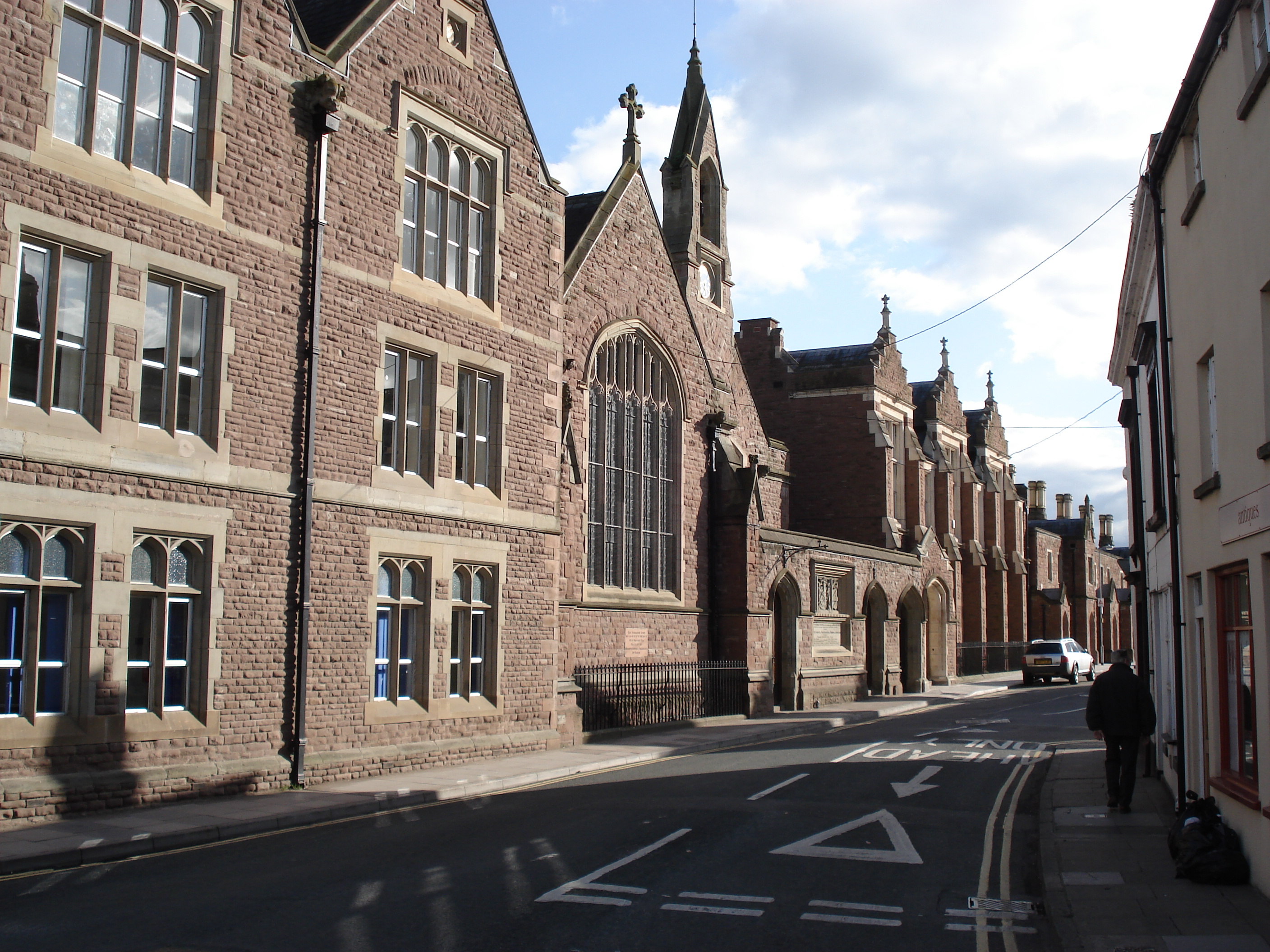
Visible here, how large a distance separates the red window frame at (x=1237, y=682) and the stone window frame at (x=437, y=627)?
9998 millimetres

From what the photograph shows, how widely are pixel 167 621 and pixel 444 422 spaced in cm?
531

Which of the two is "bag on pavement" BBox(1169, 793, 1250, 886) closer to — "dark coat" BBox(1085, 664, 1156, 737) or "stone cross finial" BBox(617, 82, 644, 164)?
"dark coat" BBox(1085, 664, 1156, 737)

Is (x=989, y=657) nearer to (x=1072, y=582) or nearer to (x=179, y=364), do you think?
(x=1072, y=582)

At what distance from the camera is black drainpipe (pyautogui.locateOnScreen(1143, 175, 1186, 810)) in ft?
39.3

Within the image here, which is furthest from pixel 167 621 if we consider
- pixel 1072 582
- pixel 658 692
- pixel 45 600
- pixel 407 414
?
pixel 1072 582

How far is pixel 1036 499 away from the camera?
255 ft

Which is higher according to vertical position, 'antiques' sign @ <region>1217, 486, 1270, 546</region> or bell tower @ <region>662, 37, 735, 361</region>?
bell tower @ <region>662, 37, 735, 361</region>

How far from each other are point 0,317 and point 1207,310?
11.2 m

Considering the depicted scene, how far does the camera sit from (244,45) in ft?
45.5

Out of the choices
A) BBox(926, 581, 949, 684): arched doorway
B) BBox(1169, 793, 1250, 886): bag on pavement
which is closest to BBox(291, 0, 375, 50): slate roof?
BBox(1169, 793, 1250, 886): bag on pavement

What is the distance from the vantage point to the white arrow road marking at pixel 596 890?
7918 millimetres

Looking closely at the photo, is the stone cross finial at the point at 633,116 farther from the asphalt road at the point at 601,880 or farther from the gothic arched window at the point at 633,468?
the asphalt road at the point at 601,880

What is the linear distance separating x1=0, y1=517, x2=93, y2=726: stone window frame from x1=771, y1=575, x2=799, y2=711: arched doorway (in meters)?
19.7

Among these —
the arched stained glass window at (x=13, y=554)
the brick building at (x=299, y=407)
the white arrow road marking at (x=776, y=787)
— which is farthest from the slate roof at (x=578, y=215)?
the arched stained glass window at (x=13, y=554)
